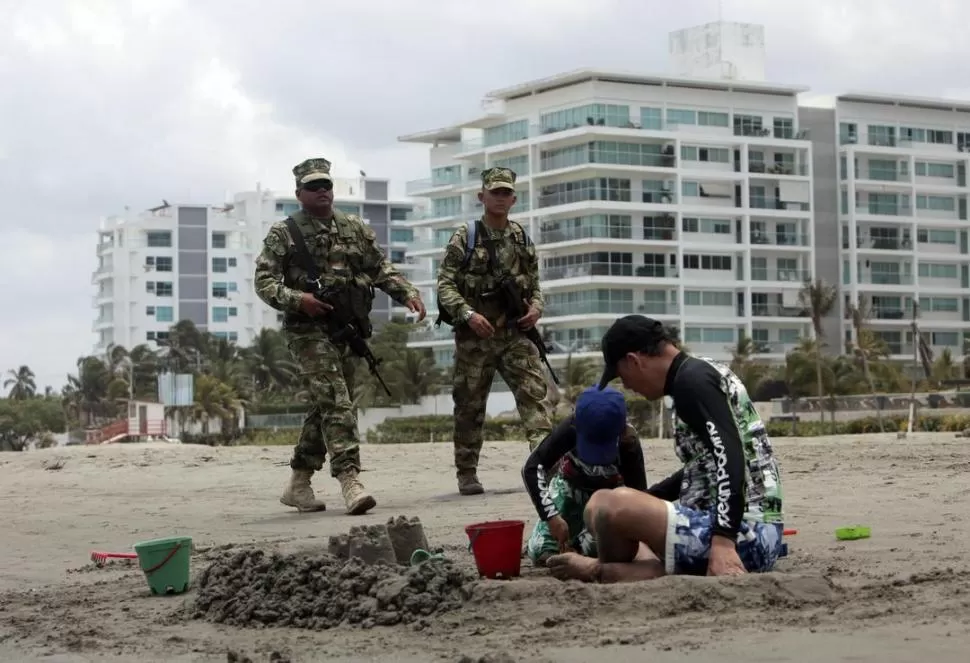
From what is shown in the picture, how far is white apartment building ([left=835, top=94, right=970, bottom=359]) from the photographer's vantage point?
90125mm

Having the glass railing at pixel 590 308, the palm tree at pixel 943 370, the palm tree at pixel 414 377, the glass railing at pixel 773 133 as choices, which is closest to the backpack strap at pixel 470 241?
the palm tree at pixel 943 370

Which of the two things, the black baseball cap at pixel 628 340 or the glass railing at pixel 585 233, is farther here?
the glass railing at pixel 585 233

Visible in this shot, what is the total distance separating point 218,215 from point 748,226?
60.4 meters

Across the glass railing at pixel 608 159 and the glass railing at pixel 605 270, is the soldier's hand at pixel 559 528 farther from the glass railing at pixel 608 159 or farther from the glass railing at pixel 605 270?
the glass railing at pixel 608 159

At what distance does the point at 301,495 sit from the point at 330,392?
2.92ft

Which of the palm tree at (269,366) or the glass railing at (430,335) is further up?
the glass railing at (430,335)

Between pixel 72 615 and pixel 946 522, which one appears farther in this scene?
pixel 946 522

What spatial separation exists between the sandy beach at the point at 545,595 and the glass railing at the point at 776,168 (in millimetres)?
76494

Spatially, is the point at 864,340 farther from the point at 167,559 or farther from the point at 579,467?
the point at 167,559

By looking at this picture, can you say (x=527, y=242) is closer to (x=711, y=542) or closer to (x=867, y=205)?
(x=711, y=542)

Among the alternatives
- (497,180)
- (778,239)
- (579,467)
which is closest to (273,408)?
(778,239)

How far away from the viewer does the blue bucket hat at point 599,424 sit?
5559mm

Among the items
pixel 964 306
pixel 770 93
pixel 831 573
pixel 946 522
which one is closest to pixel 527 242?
pixel 946 522

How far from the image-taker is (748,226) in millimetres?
85812
